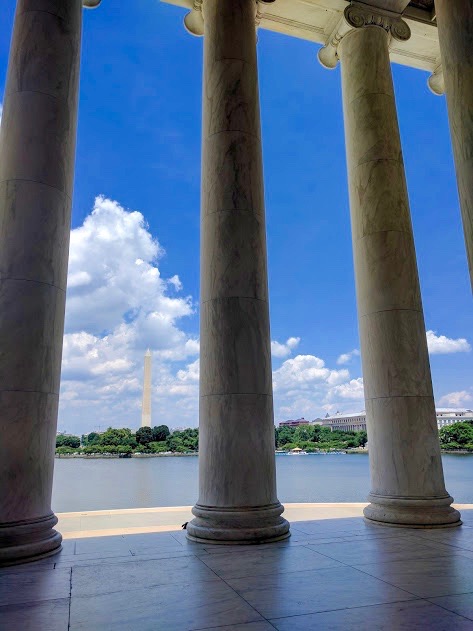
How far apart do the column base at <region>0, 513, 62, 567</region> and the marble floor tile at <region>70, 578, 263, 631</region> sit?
28029 millimetres

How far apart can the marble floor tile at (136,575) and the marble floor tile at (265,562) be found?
3.21 m

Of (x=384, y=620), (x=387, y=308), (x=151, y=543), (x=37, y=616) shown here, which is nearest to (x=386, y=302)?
(x=387, y=308)

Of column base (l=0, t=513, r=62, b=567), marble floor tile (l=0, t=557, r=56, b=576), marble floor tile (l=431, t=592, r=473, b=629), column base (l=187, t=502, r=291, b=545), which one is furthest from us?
column base (l=187, t=502, r=291, b=545)

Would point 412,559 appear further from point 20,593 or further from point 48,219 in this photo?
point 48,219

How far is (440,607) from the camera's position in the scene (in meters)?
70.5

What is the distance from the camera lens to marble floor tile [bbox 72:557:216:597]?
279ft

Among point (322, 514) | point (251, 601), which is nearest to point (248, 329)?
point (251, 601)

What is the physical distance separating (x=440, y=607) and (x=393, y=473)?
7813cm

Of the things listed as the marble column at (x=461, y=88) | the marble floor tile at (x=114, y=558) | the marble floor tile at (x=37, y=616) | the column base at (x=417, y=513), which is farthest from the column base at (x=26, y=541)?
the marble column at (x=461, y=88)

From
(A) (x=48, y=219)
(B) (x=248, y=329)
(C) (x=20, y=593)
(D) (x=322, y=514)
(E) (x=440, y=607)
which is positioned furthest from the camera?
(D) (x=322, y=514)

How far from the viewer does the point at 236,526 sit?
118 metres

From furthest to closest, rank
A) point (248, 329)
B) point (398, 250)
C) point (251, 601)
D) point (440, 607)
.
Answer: point (398, 250), point (248, 329), point (251, 601), point (440, 607)

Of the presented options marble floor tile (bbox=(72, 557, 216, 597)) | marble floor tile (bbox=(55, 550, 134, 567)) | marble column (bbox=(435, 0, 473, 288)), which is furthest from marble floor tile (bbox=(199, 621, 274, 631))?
marble column (bbox=(435, 0, 473, 288))

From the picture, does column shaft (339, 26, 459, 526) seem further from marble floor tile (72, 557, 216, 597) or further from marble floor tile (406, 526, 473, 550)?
marble floor tile (72, 557, 216, 597)
